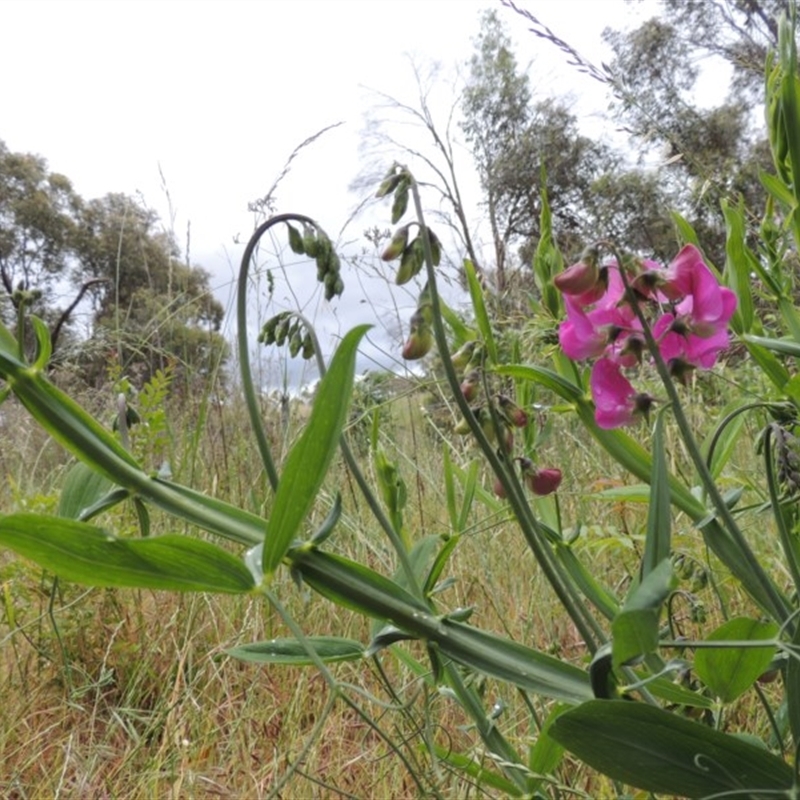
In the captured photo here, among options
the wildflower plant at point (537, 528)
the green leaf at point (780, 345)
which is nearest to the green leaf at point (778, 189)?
the wildflower plant at point (537, 528)

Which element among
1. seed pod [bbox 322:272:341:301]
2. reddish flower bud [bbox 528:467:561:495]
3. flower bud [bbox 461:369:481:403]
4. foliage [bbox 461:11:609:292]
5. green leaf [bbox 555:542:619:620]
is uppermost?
foliage [bbox 461:11:609:292]

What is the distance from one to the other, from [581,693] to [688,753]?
65mm

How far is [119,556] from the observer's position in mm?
415

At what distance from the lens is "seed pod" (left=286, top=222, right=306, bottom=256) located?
0.57 meters

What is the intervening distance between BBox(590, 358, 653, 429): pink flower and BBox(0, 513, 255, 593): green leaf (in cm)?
26

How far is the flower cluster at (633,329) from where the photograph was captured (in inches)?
21.0

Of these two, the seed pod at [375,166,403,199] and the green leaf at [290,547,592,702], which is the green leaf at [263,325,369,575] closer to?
the green leaf at [290,547,592,702]

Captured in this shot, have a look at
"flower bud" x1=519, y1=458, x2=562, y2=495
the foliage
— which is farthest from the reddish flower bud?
the foliage

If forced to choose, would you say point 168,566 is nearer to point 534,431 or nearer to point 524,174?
point 534,431

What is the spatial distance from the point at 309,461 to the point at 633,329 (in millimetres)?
251

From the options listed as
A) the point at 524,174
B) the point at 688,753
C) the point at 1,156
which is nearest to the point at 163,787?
the point at 688,753

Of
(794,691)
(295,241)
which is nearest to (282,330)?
(295,241)

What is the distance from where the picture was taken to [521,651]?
47 centimetres

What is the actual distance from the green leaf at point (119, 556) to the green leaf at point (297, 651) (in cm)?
20
